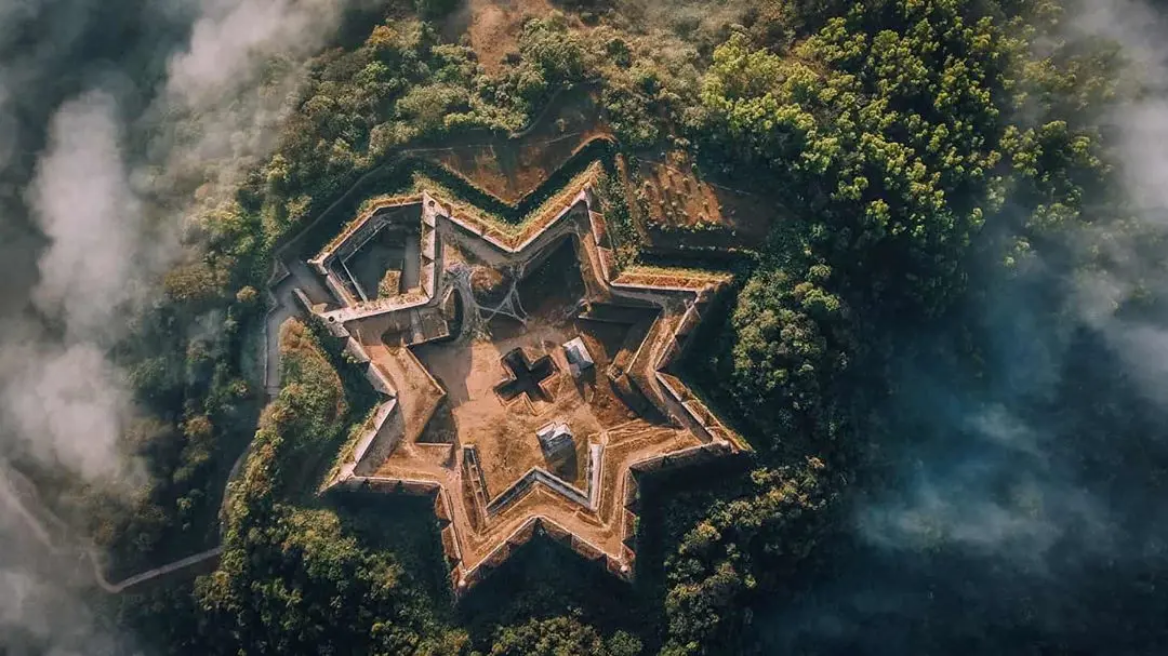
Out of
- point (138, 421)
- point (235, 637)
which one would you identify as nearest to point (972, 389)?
point (235, 637)

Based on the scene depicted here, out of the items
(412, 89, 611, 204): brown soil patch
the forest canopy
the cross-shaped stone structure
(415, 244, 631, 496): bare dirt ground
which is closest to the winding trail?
(412, 89, 611, 204): brown soil patch

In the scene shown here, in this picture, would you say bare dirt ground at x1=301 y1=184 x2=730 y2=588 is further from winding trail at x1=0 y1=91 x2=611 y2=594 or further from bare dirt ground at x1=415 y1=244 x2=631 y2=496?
winding trail at x1=0 y1=91 x2=611 y2=594

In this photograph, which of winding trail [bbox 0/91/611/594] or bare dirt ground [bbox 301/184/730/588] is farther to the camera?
winding trail [bbox 0/91/611/594]

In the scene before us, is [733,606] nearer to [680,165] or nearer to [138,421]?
[680,165]

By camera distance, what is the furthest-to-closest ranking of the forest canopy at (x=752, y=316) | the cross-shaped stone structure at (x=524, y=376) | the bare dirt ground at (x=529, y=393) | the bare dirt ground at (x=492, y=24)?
the bare dirt ground at (x=492, y=24), the cross-shaped stone structure at (x=524, y=376), the bare dirt ground at (x=529, y=393), the forest canopy at (x=752, y=316)

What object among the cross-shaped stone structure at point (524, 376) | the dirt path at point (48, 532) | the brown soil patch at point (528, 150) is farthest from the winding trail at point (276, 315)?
the cross-shaped stone structure at point (524, 376)

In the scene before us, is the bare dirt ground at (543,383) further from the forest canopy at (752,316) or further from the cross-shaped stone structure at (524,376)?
the forest canopy at (752,316)

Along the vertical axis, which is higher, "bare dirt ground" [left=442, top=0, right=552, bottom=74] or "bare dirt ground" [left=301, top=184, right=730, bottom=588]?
"bare dirt ground" [left=442, top=0, right=552, bottom=74]
